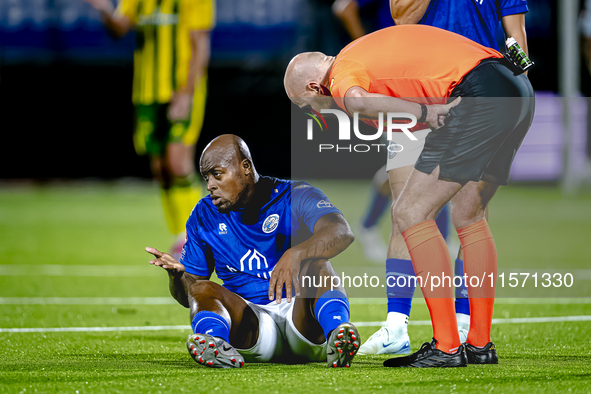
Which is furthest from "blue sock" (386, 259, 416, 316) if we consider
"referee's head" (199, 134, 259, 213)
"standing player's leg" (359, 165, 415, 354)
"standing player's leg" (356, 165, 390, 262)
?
"standing player's leg" (356, 165, 390, 262)

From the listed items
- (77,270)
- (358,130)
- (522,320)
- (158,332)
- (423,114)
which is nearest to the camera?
(423,114)

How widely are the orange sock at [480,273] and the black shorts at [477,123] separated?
0.88 feet

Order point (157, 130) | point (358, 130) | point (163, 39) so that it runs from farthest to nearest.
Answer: point (163, 39), point (157, 130), point (358, 130)

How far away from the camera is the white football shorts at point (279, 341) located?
2752 millimetres

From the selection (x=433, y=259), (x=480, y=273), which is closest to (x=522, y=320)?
(x=480, y=273)

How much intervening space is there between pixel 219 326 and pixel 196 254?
367mm

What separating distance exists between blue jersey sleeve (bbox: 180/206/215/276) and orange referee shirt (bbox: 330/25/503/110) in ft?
2.49

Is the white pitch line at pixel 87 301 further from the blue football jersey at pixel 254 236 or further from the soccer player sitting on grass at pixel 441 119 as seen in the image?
the soccer player sitting on grass at pixel 441 119

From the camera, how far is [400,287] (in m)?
3.19

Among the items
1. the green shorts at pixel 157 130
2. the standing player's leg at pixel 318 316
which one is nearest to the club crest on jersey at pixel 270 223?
the standing player's leg at pixel 318 316

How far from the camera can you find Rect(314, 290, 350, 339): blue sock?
2.65m

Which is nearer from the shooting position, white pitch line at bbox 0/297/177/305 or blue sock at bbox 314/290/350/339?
blue sock at bbox 314/290/350/339

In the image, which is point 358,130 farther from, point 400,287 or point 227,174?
point 400,287

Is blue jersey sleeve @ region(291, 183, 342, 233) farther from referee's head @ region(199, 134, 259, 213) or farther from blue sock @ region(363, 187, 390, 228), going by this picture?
blue sock @ region(363, 187, 390, 228)
